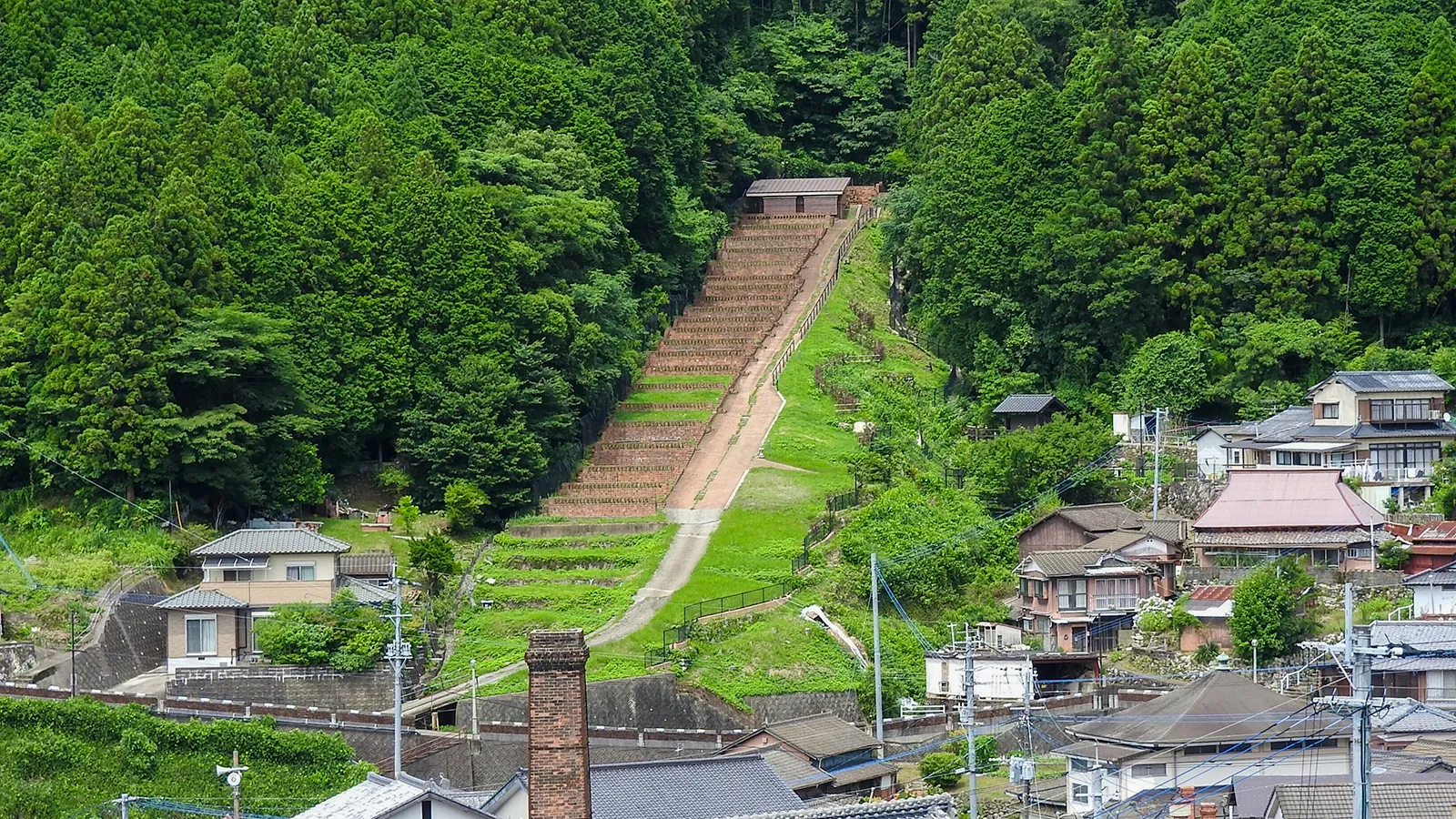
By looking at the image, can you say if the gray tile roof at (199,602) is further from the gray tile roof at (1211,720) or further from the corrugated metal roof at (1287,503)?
the corrugated metal roof at (1287,503)

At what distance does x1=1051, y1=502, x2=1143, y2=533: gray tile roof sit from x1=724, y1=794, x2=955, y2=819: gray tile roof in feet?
90.2

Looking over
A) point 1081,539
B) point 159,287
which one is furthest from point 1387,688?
point 159,287

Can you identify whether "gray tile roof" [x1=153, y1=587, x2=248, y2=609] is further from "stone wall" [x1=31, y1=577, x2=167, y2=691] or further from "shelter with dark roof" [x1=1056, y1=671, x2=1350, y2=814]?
"shelter with dark roof" [x1=1056, y1=671, x2=1350, y2=814]

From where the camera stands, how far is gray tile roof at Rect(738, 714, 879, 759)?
48.4 metres

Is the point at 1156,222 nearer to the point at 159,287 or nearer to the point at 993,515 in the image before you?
the point at 993,515

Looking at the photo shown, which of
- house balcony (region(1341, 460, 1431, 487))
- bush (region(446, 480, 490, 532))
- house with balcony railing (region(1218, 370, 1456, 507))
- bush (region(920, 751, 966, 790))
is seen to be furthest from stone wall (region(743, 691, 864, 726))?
house balcony (region(1341, 460, 1431, 487))

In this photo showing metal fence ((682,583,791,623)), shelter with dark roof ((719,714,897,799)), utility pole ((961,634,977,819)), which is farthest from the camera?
metal fence ((682,583,791,623))

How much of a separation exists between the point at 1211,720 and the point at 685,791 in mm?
12310

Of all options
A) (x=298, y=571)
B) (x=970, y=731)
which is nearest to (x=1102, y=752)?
(x=970, y=731)

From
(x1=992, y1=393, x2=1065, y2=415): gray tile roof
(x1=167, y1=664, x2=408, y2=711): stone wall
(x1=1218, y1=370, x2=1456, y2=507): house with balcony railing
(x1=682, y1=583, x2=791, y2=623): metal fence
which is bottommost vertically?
(x1=167, y1=664, x2=408, y2=711): stone wall

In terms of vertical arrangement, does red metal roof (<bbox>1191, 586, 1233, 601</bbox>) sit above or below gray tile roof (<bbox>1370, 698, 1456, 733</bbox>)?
above

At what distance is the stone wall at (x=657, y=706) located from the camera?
5444 cm

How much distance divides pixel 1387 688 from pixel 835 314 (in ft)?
98.2

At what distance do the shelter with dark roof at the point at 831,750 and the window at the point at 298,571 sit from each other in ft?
36.5
